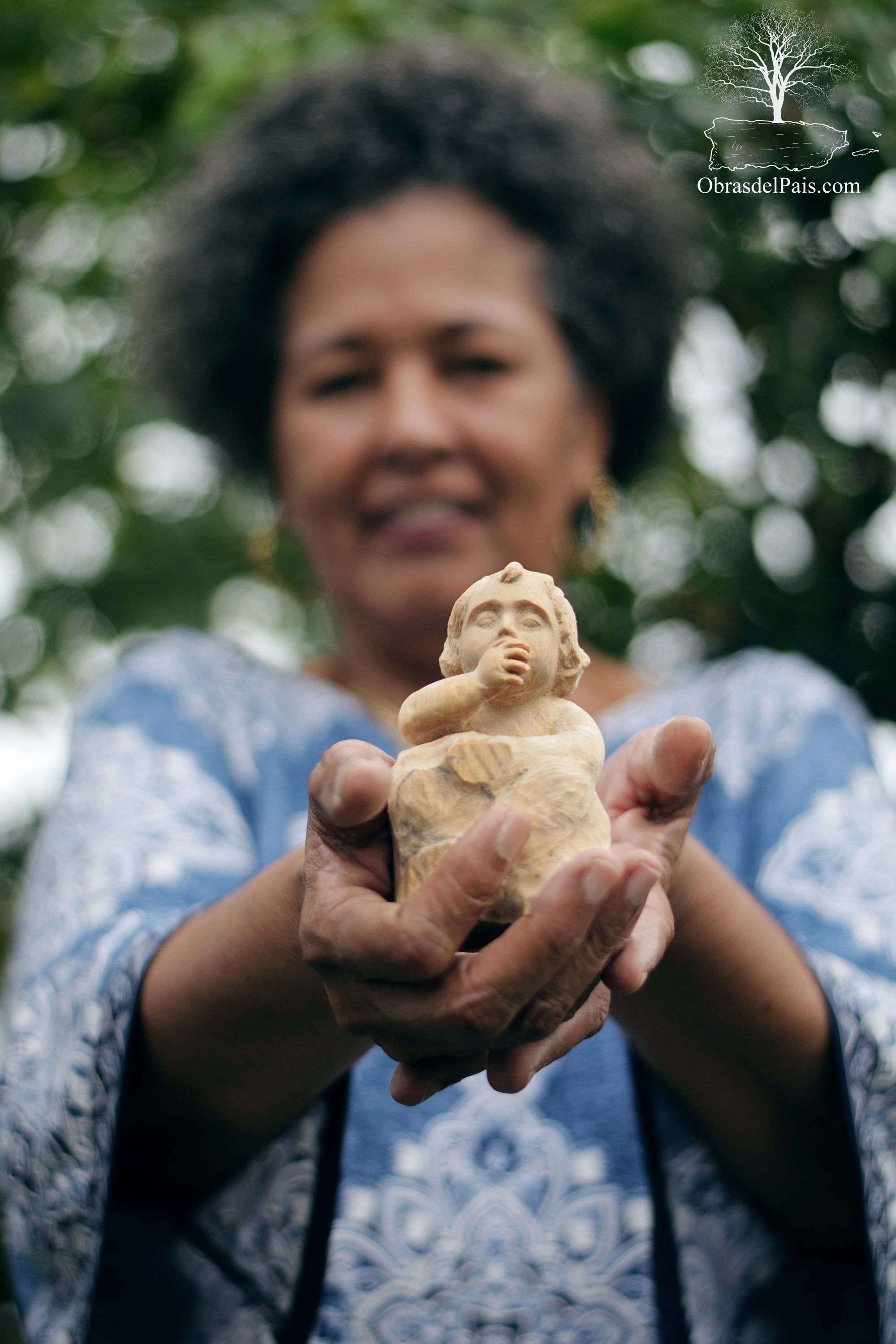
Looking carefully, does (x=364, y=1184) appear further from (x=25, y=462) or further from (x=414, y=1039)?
(x=25, y=462)

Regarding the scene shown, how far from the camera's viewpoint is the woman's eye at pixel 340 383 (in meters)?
3.09

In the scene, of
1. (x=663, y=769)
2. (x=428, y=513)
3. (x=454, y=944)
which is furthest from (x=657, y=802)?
(x=428, y=513)

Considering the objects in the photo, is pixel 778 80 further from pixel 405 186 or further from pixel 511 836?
pixel 511 836

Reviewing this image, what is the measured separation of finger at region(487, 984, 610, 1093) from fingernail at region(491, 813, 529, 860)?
294 millimetres

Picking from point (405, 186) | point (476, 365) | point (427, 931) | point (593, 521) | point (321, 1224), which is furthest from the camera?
point (593, 521)

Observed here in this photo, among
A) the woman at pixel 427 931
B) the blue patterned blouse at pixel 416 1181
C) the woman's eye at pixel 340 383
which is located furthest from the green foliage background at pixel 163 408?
the blue patterned blouse at pixel 416 1181

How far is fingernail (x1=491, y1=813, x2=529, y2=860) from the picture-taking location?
1466 millimetres

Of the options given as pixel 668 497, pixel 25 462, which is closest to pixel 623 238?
pixel 668 497

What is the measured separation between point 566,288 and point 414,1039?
94.1 inches

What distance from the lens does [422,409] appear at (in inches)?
116

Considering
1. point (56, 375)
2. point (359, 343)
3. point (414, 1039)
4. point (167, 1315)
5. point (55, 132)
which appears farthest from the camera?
point (56, 375)

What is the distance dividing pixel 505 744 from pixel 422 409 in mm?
1412

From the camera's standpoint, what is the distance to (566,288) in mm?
3328

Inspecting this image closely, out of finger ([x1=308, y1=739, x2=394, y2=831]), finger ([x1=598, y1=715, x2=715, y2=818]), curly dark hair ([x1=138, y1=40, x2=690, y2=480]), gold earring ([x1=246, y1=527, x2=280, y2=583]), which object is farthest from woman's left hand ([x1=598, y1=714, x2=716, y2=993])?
gold earring ([x1=246, y1=527, x2=280, y2=583])
